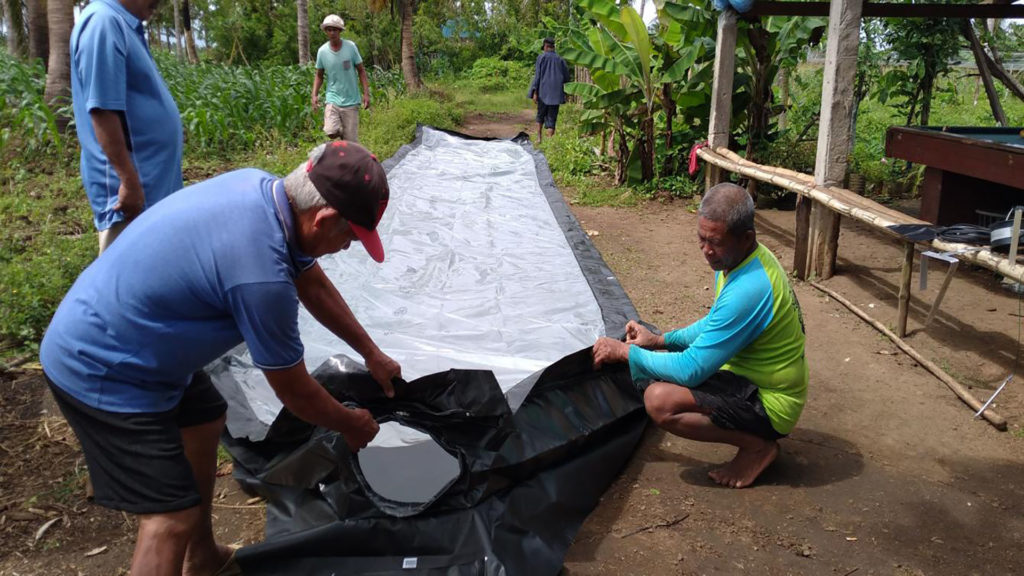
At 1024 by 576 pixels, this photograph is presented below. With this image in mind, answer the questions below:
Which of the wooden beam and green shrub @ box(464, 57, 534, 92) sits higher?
green shrub @ box(464, 57, 534, 92)

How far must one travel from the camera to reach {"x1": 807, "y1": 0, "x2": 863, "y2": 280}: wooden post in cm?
512

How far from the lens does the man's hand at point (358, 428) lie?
6.61ft

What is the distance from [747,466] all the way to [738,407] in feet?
0.90

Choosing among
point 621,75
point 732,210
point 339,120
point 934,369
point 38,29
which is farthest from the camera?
point 38,29

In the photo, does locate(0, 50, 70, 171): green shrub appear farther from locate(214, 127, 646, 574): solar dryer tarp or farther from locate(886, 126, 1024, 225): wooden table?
locate(886, 126, 1024, 225): wooden table

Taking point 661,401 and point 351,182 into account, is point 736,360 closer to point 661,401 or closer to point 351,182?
point 661,401

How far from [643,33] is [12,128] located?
6.38 meters

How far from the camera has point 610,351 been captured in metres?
2.97

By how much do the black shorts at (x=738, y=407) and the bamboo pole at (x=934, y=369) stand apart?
1265 mm

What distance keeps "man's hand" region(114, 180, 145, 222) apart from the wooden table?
5.23 metres

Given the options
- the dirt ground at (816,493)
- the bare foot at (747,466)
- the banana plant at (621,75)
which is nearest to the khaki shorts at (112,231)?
the dirt ground at (816,493)

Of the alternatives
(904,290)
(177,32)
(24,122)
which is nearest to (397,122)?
(24,122)

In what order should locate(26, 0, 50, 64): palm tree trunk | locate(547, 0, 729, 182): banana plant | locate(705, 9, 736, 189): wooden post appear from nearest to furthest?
locate(705, 9, 736, 189): wooden post, locate(547, 0, 729, 182): banana plant, locate(26, 0, 50, 64): palm tree trunk

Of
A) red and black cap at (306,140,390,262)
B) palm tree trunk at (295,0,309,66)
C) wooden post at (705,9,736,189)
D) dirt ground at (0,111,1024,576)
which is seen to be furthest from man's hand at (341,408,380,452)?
palm tree trunk at (295,0,309,66)
